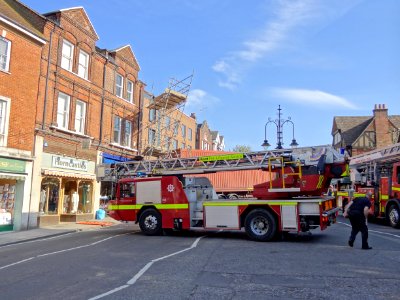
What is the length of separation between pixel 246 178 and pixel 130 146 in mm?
9344

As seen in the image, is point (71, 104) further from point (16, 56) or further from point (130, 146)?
point (130, 146)

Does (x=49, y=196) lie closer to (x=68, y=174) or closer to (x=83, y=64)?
(x=68, y=174)

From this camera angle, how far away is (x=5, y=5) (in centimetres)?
1752

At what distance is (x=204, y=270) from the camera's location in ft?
25.2

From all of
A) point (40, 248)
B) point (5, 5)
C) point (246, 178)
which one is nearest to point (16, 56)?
point (5, 5)

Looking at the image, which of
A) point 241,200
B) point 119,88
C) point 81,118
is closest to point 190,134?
point 119,88

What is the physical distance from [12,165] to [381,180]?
53.7 feet

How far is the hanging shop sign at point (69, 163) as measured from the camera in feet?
61.8

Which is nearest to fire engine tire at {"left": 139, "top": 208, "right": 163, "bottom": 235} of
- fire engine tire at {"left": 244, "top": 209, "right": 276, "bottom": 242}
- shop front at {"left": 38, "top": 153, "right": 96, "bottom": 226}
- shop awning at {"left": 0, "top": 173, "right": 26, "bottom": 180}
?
fire engine tire at {"left": 244, "top": 209, "right": 276, "bottom": 242}

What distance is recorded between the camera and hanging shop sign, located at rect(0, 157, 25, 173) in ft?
51.6

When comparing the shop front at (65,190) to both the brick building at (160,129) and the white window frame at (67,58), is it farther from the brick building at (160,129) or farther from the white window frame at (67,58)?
the brick building at (160,129)

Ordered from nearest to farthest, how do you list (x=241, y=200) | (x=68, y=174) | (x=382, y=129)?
1. (x=241, y=200)
2. (x=68, y=174)
3. (x=382, y=129)

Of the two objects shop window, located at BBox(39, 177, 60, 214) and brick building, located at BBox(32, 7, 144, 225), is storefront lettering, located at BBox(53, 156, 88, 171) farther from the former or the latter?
shop window, located at BBox(39, 177, 60, 214)

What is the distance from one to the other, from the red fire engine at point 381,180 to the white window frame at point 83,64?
14332 mm
